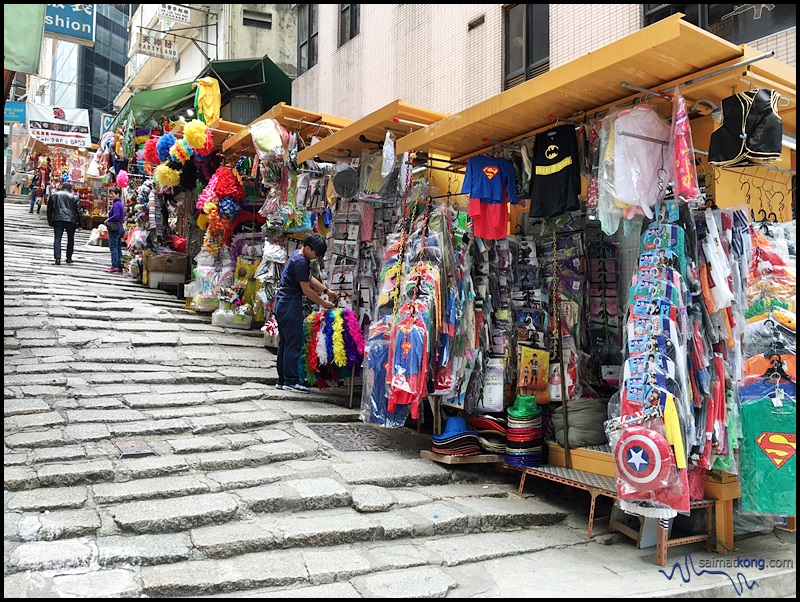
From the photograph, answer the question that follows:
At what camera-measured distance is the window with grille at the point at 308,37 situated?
1697 centimetres

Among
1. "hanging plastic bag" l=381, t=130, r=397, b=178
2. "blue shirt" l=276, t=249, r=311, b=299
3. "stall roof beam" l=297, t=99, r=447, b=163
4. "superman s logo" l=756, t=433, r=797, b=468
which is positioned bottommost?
"superman s logo" l=756, t=433, r=797, b=468

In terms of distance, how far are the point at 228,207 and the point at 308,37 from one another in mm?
8423

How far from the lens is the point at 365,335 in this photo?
8.27 meters

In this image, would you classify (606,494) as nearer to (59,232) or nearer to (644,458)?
(644,458)

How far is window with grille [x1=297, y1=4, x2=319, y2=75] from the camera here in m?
17.0

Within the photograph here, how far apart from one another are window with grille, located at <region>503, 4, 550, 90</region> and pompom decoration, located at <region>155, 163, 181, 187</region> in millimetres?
6647

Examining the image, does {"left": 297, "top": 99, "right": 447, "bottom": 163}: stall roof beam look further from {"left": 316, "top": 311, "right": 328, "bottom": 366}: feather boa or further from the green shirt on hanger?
the green shirt on hanger

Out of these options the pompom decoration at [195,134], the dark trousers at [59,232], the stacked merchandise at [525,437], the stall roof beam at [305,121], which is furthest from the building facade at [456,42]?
the dark trousers at [59,232]

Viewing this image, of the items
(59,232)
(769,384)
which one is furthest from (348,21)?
(769,384)

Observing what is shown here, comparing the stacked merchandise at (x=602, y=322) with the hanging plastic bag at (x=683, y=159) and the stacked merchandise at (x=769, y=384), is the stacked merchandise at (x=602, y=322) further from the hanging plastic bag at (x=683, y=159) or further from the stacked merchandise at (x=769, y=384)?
the hanging plastic bag at (x=683, y=159)

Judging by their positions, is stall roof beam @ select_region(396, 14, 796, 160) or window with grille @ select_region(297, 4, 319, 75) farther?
window with grille @ select_region(297, 4, 319, 75)

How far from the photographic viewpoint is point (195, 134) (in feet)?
36.4

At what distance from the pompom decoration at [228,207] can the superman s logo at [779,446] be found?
897cm

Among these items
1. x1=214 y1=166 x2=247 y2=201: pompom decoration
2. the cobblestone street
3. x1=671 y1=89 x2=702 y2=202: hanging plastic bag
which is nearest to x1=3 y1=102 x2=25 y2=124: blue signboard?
x1=214 y1=166 x2=247 y2=201: pompom decoration
